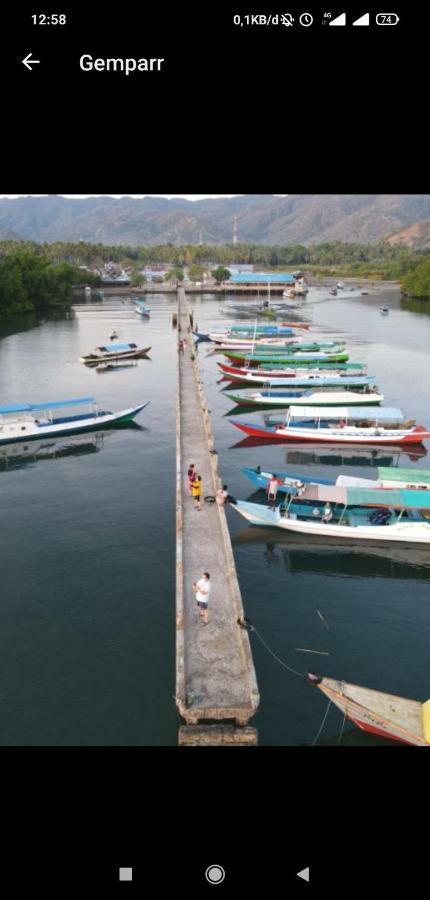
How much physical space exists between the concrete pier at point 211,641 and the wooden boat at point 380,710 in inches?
96.5

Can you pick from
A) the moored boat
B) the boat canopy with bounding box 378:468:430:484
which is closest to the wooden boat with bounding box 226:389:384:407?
the moored boat

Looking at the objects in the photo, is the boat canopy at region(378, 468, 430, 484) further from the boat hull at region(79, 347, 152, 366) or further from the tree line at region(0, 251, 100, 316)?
the tree line at region(0, 251, 100, 316)

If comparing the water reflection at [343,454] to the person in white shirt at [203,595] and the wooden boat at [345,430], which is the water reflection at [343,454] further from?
the person in white shirt at [203,595]

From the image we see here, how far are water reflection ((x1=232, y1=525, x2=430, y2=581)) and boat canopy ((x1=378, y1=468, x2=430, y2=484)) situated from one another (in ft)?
14.4

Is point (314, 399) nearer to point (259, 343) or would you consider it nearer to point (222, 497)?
point (222, 497)

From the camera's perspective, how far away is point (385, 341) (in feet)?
309

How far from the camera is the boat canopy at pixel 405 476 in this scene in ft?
106

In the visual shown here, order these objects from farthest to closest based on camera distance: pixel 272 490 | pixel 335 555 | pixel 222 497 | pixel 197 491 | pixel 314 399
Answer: pixel 314 399, pixel 272 490, pixel 335 555, pixel 197 491, pixel 222 497

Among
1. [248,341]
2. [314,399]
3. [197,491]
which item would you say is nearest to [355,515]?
[197,491]

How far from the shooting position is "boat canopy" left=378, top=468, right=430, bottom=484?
32312 millimetres

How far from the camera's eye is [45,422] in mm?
46219

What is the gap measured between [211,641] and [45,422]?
106ft
